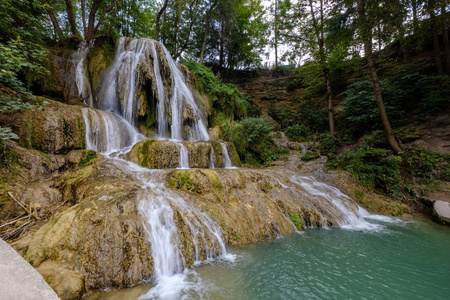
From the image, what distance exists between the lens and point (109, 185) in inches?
175

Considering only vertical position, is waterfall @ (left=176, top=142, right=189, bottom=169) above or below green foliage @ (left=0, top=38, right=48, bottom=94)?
below

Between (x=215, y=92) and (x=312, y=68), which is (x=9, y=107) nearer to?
(x=215, y=92)

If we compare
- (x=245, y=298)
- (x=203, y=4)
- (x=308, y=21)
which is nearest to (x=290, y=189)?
(x=245, y=298)

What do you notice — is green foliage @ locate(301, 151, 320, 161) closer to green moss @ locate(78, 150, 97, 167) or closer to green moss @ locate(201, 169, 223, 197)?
green moss @ locate(201, 169, 223, 197)

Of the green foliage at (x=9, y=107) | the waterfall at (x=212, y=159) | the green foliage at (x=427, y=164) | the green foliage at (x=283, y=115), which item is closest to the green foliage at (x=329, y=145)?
the green foliage at (x=427, y=164)

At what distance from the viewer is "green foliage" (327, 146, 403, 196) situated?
7547 mm

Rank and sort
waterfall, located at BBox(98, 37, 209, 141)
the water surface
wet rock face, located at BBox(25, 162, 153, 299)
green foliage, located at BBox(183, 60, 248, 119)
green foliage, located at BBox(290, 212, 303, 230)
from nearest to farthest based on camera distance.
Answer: wet rock face, located at BBox(25, 162, 153, 299)
the water surface
green foliage, located at BBox(290, 212, 303, 230)
waterfall, located at BBox(98, 37, 209, 141)
green foliage, located at BBox(183, 60, 248, 119)

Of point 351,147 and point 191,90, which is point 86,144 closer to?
point 191,90

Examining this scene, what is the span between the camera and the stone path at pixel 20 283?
114cm

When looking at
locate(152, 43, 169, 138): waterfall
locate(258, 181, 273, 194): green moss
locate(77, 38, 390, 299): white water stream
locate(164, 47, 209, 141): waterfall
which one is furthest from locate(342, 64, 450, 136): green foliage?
locate(152, 43, 169, 138): waterfall

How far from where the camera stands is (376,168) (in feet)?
26.3

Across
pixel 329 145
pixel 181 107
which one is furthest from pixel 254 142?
pixel 181 107

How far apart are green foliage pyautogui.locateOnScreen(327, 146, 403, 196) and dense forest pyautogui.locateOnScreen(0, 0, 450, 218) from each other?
1.7 inches

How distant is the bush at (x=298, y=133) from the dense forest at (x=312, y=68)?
0.11 meters
